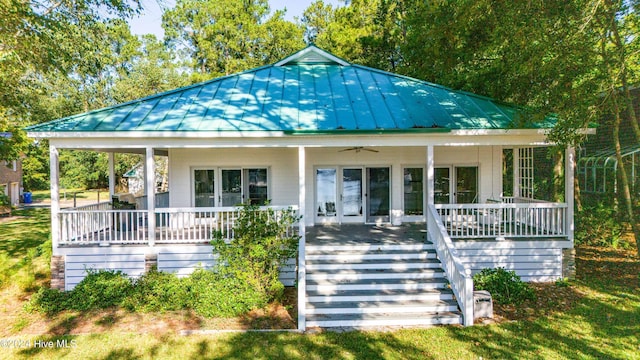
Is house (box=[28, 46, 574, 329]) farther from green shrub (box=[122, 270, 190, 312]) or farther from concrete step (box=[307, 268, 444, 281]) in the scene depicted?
green shrub (box=[122, 270, 190, 312])

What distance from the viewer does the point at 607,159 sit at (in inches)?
551

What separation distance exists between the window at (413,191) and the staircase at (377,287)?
3.46 m

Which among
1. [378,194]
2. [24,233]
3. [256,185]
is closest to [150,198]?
[256,185]

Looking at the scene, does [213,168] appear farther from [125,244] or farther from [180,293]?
[180,293]

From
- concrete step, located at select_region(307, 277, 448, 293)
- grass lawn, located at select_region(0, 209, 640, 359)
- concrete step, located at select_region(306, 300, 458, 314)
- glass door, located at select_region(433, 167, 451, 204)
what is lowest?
grass lawn, located at select_region(0, 209, 640, 359)

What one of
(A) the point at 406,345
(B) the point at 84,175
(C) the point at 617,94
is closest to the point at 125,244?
(A) the point at 406,345

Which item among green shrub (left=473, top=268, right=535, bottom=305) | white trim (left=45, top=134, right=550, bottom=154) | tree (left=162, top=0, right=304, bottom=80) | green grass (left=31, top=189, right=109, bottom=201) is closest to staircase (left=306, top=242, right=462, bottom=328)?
green shrub (left=473, top=268, right=535, bottom=305)

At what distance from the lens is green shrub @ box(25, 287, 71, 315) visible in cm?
805

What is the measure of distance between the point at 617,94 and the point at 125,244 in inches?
478

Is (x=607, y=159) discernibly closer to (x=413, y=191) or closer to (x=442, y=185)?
(x=442, y=185)

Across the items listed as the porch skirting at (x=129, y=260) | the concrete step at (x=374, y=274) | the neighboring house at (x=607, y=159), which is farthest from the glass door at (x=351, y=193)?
the neighboring house at (x=607, y=159)

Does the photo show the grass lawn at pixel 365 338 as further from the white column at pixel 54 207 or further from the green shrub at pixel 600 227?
the green shrub at pixel 600 227

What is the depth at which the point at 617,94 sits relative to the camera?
323 inches

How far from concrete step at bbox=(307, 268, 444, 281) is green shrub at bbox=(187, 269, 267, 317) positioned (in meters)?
1.33
